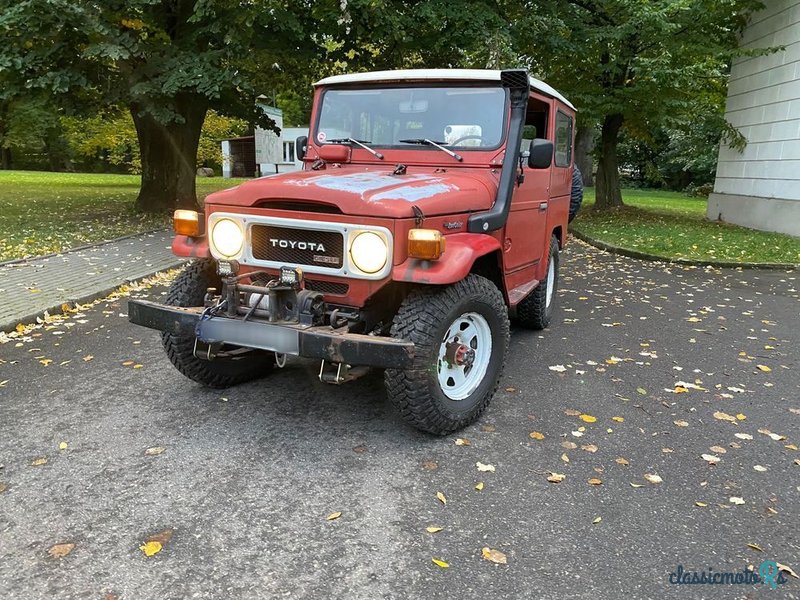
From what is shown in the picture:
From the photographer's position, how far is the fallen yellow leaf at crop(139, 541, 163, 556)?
8.81 feet

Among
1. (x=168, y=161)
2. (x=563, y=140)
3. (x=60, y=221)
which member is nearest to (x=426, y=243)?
(x=563, y=140)

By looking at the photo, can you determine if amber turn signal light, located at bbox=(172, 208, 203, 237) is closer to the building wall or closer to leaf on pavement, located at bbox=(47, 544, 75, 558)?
leaf on pavement, located at bbox=(47, 544, 75, 558)

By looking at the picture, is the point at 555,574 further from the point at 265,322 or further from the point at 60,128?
the point at 60,128

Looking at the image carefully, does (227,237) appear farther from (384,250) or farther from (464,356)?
(464,356)

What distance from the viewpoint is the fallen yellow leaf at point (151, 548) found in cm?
269

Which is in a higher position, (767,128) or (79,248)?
(767,128)

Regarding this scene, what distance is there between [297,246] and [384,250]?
0.57m

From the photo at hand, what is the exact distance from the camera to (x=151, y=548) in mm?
2711

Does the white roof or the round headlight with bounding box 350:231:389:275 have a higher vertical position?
the white roof

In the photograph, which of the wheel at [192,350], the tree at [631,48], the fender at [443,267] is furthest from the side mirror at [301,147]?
the tree at [631,48]

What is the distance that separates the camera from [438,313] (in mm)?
3490

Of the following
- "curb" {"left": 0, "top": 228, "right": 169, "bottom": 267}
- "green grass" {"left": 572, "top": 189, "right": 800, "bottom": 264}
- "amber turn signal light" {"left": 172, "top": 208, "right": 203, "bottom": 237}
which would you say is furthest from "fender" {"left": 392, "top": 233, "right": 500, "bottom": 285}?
"green grass" {"left": 572, "top": 189, "right": 800, "bottom": 264}

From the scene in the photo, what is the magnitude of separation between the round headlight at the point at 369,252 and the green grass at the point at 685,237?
8.47 meters

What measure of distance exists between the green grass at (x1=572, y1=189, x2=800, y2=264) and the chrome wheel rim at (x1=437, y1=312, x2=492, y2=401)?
25.2ft
